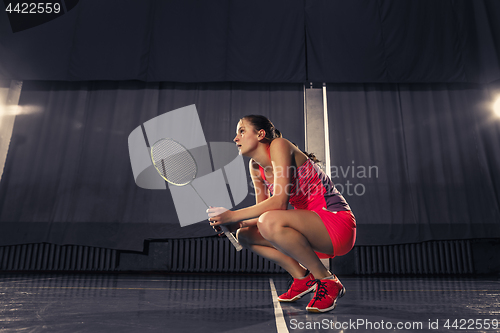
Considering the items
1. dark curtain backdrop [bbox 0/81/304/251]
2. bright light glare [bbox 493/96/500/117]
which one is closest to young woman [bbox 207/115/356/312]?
dark curtain backdrop [bbox 0/81/304/251]

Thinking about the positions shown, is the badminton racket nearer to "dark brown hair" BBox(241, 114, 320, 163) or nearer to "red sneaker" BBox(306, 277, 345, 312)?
"dark brown hair" BBox(241, 114, 320, 163)

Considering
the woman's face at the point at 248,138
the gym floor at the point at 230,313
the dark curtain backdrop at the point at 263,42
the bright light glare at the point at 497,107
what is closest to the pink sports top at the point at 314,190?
the woman's face at the point at 248,138

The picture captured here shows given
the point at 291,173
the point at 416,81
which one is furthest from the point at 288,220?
the point at 416,81

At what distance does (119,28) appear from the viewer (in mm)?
4250

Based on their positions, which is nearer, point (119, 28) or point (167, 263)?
point (167, 263)

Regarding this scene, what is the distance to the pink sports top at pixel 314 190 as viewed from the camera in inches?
64.7

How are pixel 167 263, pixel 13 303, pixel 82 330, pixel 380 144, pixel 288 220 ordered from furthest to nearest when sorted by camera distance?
pixel 380 144 → pixel 167 263 → pixel 13 303 → pixel 288 220 → pixel 82 330

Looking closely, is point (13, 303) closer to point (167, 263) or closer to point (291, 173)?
point (291, 173)

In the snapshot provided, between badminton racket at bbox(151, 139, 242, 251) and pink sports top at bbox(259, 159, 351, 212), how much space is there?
0.53 metres

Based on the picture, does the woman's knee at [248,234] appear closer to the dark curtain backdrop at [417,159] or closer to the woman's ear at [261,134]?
the woman's ear at [261,134]

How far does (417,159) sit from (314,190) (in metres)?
2.83

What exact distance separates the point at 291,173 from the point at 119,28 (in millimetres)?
3726

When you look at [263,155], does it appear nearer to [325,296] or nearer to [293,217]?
[293,217]

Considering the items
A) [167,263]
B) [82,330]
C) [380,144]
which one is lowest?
[82,330]
